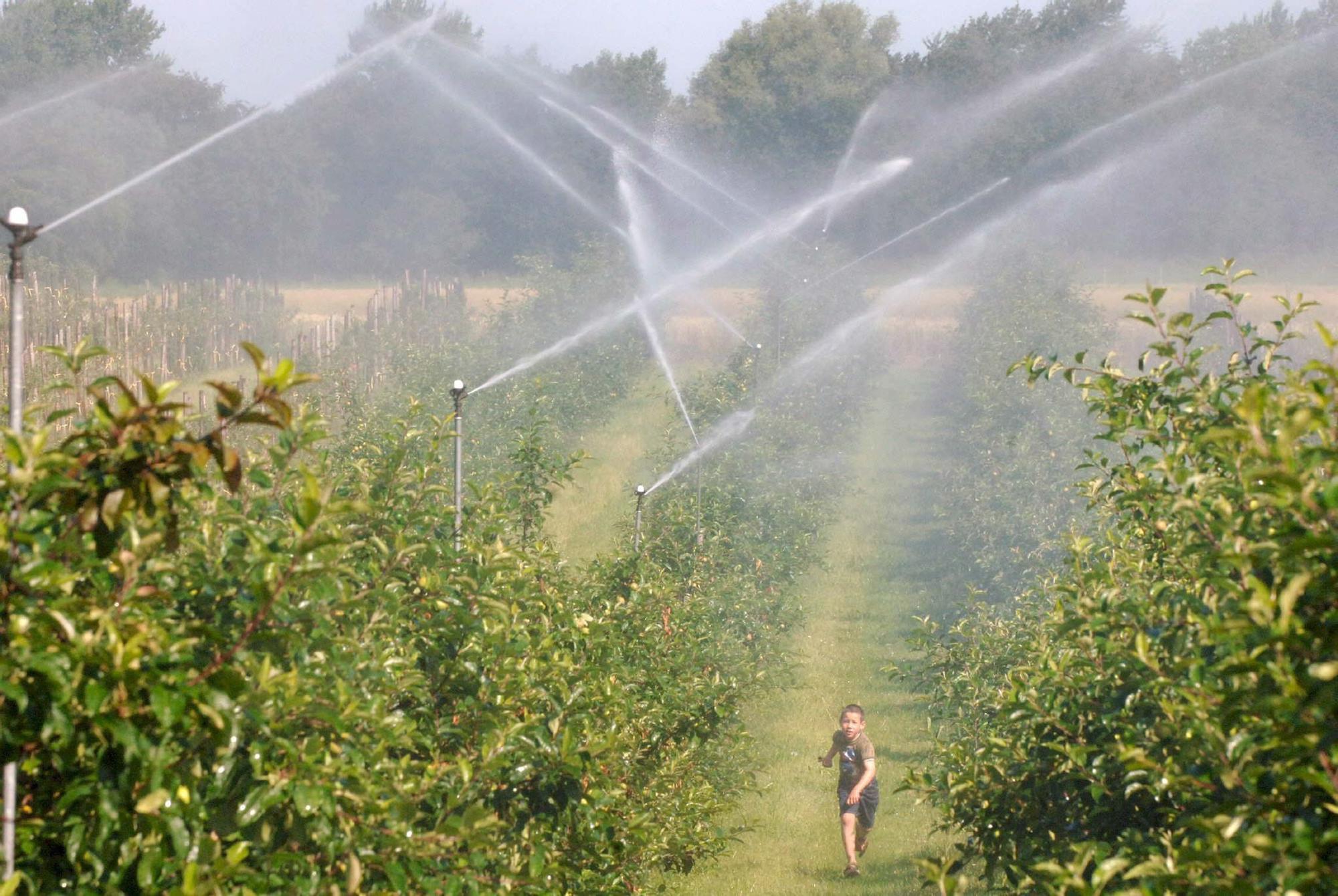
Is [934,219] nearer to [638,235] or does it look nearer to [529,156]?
[638,235]

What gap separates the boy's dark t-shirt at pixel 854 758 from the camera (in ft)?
36.1

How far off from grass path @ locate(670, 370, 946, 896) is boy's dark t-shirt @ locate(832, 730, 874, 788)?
854mm

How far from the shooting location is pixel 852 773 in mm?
10992

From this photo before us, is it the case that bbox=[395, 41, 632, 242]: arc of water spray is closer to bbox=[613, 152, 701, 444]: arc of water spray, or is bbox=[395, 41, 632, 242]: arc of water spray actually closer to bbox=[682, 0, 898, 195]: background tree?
bbox=[613, 152, 701, 444]: arc of water spray

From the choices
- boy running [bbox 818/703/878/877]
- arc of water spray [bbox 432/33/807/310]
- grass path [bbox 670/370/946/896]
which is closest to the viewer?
boy running [bbox 818/703/878/877]

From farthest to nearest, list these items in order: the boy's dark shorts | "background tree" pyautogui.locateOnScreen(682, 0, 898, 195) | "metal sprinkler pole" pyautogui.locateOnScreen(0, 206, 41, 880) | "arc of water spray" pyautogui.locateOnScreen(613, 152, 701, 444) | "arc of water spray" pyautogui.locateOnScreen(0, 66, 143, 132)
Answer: "background tree" pyautogui.locateOnScreen(682, 0, 898, 195), "arc of water spray" pyautogui.locateOnScreen(0, 66, 143, 132), "arc of water spray" pyautogui.locateOnScreen(613, 152, 701, 444), the boy's dark shorts, "metal sprinkler pole" pyautogui.locateOnScreen(0, 206, 41, 880)

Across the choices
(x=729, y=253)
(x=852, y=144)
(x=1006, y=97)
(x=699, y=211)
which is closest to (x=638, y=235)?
(x=699, y=211)

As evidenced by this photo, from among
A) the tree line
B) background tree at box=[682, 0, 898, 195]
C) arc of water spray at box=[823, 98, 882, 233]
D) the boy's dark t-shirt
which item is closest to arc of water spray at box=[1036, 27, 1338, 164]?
the tree line

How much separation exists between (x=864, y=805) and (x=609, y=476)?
623 inches

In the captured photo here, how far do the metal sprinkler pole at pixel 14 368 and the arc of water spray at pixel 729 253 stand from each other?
2222 cm

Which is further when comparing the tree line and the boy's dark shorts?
the tree line

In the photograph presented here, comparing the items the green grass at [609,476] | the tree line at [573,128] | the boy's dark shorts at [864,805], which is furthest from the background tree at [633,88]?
the boy's dark shorts at [864,805]

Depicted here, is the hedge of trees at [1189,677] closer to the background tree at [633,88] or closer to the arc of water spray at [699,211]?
the arc of water spray at [699,211]

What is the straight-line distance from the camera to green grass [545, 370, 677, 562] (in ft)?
77.9
